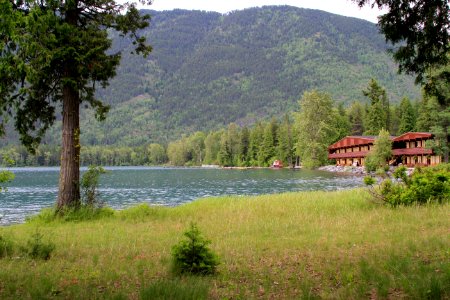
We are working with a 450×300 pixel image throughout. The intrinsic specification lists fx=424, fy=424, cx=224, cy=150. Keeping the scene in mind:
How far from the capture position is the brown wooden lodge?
245ft

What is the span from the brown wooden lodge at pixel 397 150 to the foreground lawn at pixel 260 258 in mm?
57538

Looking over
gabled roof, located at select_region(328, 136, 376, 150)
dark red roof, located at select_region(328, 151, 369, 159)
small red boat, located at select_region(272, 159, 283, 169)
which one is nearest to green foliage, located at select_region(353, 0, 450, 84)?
gabled roof, located at select_region(328, 136, 376, 150)

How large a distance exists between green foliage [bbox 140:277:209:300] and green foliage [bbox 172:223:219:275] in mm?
860

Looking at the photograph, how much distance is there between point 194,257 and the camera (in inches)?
315

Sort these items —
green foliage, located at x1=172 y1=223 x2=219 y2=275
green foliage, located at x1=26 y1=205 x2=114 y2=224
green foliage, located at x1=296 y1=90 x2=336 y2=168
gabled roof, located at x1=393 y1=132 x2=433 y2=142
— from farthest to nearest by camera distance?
green foliage, located at x1=296 y1=90 x2=336 y2=168 < gabled roof, located at x1=393 y1=132 x2=433 y2=142 < green foliage, located at x1=26 y1=205 x2=114 y2=224 < green foliage, located at x1=172 y1=223 x2=219 y2=275

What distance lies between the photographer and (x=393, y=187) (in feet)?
55.6

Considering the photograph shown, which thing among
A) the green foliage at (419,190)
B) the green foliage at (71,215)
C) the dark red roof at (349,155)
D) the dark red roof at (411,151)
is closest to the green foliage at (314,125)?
the dark red roof at (349,155)

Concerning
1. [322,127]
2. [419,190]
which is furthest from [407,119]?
[419,190]

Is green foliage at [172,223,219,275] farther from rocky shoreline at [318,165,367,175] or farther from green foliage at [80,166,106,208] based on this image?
rocky shoreline at [318,165,367,175]

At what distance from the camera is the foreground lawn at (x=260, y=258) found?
6621mm

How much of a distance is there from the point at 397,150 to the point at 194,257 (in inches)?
3191

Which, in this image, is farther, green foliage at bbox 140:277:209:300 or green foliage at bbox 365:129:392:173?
green foliage at bbox 365:129:392:173

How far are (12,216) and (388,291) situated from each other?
24817mm

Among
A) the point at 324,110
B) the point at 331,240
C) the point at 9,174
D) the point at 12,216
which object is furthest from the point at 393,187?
the point at 324,110
